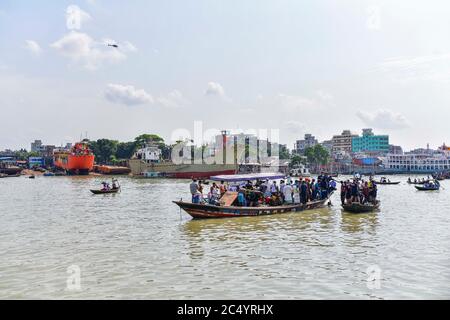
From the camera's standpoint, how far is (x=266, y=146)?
162m

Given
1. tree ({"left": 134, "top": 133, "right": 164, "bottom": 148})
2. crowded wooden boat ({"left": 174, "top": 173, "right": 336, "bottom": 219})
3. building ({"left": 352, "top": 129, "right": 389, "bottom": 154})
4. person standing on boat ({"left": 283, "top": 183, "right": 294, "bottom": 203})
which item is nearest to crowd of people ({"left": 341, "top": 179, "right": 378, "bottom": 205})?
crowded wooden boat ({"left": 174, "top": 173, "right": 336, "bottom": 219})

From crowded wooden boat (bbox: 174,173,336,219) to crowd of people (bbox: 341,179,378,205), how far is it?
1.88 metres

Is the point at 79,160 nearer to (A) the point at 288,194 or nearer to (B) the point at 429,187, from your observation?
(B) the point at 429,187

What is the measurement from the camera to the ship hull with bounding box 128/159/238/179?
94062 mm

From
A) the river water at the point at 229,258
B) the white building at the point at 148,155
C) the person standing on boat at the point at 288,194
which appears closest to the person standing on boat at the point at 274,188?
the person standing on boat at the point at 288,194

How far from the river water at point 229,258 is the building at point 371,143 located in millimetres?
174406

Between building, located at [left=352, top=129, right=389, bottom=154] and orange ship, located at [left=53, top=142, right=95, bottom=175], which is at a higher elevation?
building, located at [left=352, top=129, right=389, bottom=154]

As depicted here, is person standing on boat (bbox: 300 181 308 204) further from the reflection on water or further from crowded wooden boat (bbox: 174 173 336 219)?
the reflection on water

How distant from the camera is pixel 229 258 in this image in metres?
14.1

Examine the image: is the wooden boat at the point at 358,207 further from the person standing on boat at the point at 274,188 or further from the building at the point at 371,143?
the building at the point at 371,143
